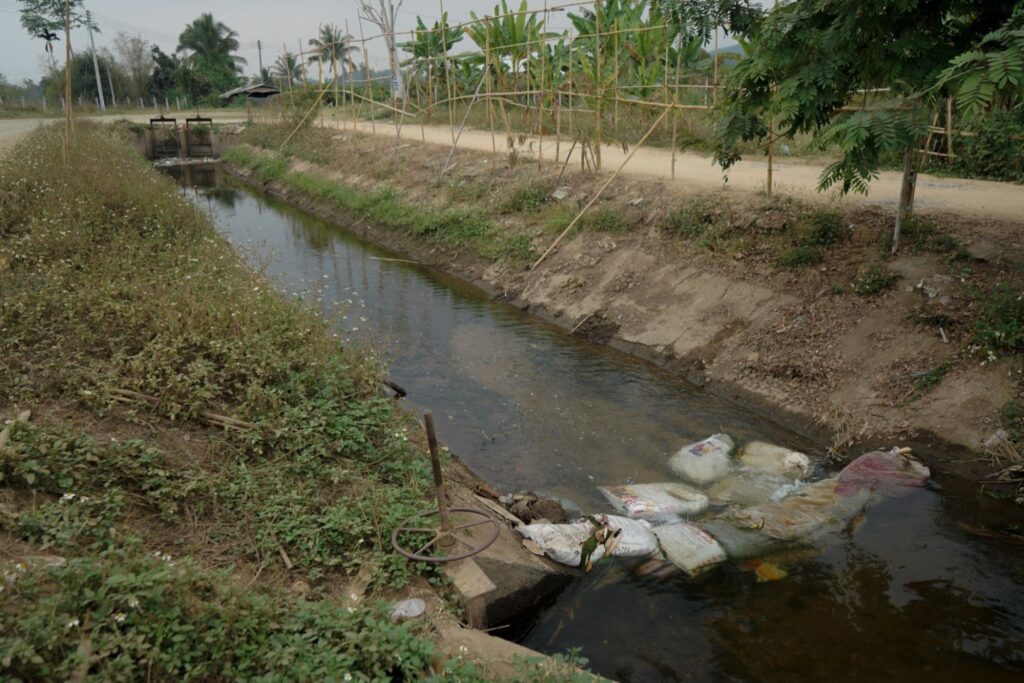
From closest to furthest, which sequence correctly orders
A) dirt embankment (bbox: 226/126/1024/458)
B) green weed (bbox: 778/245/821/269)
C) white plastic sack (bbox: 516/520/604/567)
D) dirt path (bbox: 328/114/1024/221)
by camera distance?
white plastic sack (bbox: 516/520/604/567) → dirt embankment (bbox: 226/126/1024/458) → green weed (bbox: 778/245/821/269) → dirt path (bbox: 328/114/1024/221)

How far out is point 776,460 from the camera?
20.0 feet

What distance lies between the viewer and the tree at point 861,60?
5469mm

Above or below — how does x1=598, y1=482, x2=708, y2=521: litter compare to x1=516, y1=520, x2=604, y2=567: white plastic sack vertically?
below

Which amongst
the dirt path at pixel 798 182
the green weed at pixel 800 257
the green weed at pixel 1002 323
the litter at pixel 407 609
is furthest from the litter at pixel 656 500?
the dirt path at pixel 798 182

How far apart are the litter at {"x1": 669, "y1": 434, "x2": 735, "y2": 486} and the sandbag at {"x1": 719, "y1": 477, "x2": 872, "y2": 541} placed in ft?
2.02

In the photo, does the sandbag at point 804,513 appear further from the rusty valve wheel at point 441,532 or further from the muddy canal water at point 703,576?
the rusty valve wheel at point 441,532

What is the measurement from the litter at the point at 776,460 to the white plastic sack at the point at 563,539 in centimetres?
184

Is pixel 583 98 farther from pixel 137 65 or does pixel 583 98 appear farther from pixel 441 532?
pixel 137 65

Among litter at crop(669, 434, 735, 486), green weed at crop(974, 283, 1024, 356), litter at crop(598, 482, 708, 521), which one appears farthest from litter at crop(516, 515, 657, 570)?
green weed at crop(974, 283, 1024, 356)

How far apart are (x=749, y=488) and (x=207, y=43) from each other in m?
49.7

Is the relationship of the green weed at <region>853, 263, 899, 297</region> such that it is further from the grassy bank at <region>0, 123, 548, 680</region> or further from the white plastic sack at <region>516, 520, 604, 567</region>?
the grassy bank at <region>0, 123, 548, 680</region>

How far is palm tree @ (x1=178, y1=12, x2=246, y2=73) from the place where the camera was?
4591 cm

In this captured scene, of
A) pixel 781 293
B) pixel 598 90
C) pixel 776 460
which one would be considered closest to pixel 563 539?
pixel 776 460

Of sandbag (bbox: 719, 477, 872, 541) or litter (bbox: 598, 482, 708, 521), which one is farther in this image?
litter (bbox: 598, 482, 708, 521)
